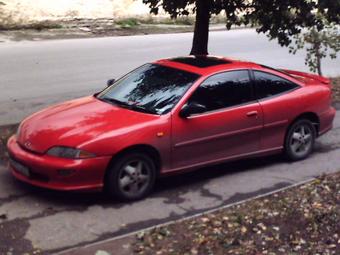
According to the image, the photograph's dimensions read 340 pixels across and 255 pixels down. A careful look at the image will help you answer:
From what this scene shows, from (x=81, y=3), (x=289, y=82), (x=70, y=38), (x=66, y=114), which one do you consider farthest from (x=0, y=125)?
(x=81, y=3)

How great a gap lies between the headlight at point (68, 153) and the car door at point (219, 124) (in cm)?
104

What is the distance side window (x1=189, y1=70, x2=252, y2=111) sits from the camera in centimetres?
694

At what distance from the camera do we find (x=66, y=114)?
263 inches

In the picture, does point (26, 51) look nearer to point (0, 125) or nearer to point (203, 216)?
point (0, 125)

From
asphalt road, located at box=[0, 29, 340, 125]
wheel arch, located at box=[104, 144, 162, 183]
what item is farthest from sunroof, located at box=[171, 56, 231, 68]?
asphalt road, located at box=[0, 29, 340, 125]

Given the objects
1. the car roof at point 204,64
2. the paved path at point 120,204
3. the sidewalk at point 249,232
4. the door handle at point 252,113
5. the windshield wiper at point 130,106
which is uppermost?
the car roof at point 204,64

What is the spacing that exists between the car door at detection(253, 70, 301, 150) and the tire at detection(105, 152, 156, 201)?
69.0 inches

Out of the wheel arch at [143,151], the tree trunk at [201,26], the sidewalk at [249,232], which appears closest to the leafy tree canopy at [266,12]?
the tree trunk at [201,26]

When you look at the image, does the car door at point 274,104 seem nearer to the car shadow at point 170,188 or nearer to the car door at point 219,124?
the car door at point 219,124

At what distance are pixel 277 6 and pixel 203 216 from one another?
15.6 feet

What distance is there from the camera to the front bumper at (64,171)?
5.95 metres

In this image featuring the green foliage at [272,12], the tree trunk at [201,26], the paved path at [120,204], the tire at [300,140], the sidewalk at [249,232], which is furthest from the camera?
the tree trunk at [201,26]

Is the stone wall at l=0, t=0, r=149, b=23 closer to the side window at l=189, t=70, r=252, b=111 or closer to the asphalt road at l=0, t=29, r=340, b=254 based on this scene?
the asphalt road at l=0, t=29, r=340, b=254

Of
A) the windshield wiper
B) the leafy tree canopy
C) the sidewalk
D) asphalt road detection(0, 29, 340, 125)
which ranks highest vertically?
the leafy tree canopy
